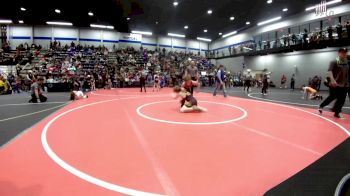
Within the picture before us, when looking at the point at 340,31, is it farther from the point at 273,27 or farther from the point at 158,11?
the point at 158,11

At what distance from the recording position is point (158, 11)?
21531 mm

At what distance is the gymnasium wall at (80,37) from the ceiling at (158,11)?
7.21 feet

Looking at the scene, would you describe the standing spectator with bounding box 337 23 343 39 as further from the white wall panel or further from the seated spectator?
the white wall panel

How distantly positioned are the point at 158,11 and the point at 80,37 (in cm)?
1516

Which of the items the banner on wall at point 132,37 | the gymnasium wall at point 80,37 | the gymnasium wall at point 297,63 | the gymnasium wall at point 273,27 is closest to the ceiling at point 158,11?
the gymnasium wall at point 273,27

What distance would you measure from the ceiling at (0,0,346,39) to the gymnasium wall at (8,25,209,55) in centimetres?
220

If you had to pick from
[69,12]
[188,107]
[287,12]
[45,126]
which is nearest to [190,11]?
[287,12]

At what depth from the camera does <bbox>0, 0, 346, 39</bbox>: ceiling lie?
18.9 metres

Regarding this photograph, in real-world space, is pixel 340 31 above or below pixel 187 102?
above

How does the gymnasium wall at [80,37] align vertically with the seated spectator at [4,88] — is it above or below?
above

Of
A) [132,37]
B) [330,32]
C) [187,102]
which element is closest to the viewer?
[187,102]

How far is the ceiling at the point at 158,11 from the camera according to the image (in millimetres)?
18938

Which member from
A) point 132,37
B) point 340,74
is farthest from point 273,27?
point 340,74

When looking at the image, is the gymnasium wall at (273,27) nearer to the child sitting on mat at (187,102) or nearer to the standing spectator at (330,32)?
the standing spectator at (330,32)
